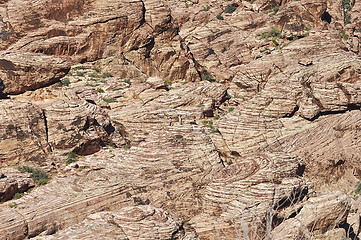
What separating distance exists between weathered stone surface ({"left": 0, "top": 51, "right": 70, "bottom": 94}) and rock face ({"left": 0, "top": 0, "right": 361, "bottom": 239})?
76mm

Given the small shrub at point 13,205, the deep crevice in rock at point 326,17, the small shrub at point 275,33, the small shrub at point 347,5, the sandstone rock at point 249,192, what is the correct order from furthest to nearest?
the small shrub at point 347,5 < the deep crevice in rock at point 326,17 < the small shrub at point 275,33 < the sandstone rock at point 249,192 < the small shrub at point 13,205

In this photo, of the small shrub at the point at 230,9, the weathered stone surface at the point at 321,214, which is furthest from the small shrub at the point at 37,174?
the small shrub at the point at 230,9

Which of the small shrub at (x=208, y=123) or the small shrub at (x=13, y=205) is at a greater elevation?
the small shrub at (x=13, y=205)

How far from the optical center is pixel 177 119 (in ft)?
97.2

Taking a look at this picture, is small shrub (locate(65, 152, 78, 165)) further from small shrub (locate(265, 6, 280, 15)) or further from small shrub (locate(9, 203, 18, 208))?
small shrub (locate(265, 6, 280, 15))

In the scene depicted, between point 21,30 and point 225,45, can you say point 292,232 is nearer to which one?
point 225,45

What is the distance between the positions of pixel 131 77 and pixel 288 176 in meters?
17.1

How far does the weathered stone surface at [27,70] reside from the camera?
29.0m

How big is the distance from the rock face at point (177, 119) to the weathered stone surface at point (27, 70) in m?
0.08

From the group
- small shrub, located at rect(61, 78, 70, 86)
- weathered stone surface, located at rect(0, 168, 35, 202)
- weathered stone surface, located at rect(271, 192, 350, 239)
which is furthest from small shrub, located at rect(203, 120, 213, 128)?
weathered stone surface, located at rect(0, 168, 35, 202)

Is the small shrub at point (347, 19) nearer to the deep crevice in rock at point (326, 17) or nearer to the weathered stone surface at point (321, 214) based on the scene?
the deep crevice in rock at point (326, 17)

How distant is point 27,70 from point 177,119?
11.2 metres

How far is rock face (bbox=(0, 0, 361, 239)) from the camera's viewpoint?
22.4m

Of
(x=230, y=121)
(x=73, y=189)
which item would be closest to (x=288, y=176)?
(x=230, y=121)
